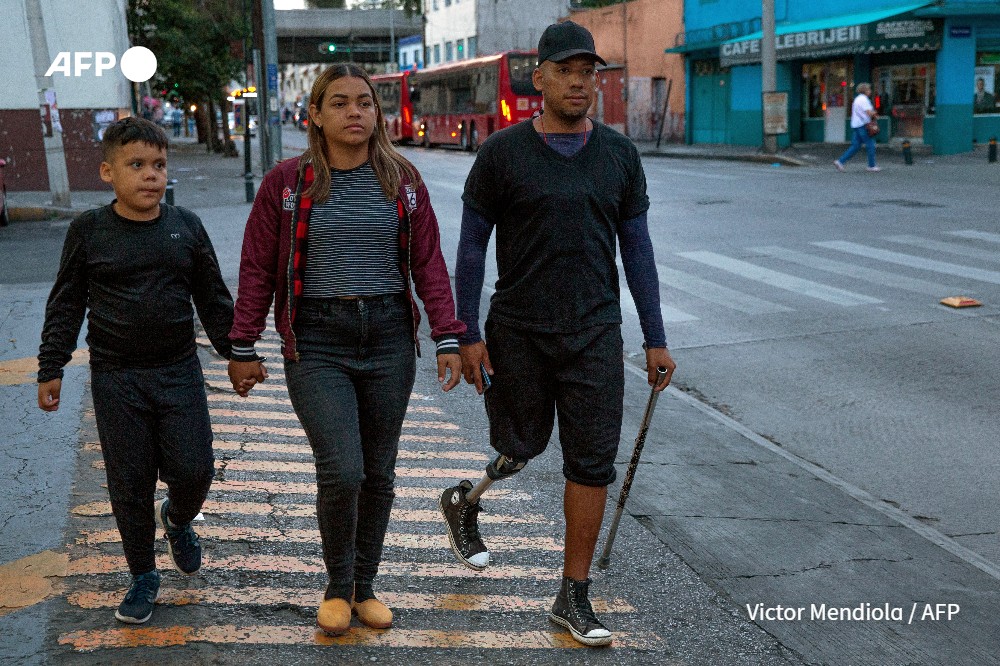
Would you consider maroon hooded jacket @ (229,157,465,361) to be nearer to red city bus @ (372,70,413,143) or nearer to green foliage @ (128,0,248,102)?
green foliage @ (128,0,248,102)

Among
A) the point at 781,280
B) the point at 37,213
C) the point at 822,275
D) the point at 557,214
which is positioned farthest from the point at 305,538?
the point at 37,213

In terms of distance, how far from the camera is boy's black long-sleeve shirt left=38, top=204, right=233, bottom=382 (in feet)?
12.5

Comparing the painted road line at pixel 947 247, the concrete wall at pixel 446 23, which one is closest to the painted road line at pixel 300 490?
the painted road line at pixel 947 247

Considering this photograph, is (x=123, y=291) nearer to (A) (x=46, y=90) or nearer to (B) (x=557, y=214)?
(B) (x=557, y=214)

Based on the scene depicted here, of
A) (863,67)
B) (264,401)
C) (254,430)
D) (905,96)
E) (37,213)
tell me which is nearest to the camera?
(254,430)

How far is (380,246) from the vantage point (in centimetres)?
369

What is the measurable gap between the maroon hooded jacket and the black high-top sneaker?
35.6 inches

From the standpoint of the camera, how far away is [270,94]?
3006cm

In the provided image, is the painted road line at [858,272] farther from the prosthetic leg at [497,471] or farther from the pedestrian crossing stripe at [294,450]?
the prosthetic leg at [497,471]

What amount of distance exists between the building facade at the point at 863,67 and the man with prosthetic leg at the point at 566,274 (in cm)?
2733

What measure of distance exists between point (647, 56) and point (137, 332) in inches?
1726

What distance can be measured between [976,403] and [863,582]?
10.8 feet

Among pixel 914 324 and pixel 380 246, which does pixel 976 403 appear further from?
pixel 380 246

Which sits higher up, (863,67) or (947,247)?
(863,67)
